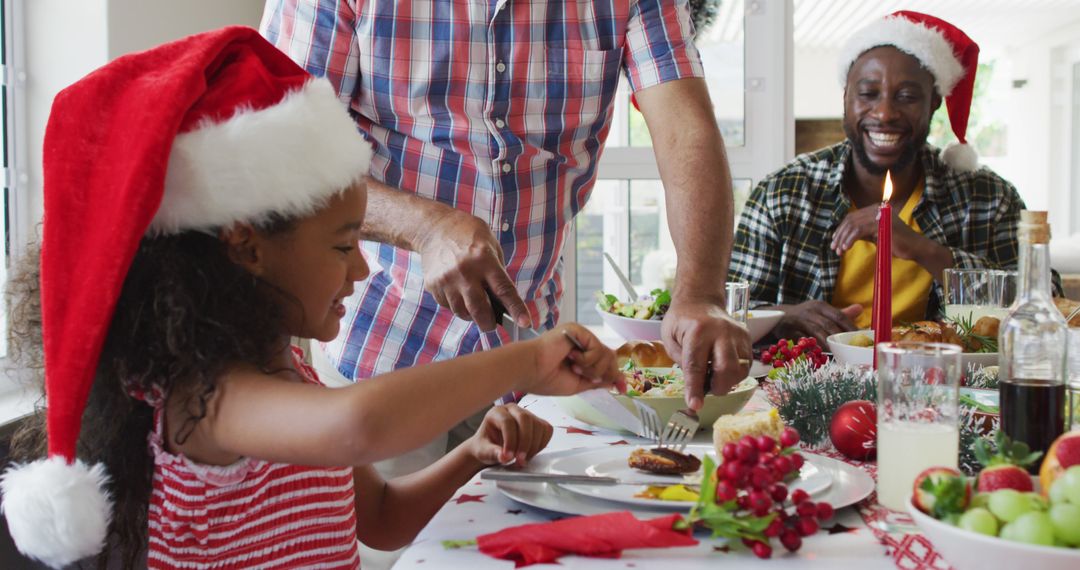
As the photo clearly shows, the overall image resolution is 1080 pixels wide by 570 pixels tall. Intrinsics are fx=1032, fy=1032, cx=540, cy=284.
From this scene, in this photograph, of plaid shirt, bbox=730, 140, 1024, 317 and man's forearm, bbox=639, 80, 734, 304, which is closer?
man's forearm, bbox=639, 80, 734, 304

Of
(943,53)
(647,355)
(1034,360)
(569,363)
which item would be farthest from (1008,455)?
(943,53)

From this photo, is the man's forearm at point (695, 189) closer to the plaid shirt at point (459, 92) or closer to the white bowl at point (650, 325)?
the plaid shirt at point (459, 92)

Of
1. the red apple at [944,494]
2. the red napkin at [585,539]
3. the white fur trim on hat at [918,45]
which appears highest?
the white fur trim on hat at [918,45]

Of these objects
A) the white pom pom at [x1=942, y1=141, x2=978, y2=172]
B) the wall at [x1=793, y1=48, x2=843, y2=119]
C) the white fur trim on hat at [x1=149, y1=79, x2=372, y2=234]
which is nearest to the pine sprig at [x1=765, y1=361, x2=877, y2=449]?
the white fur trim on hat at [x1=149, y1=79, x2=372, y2=234]

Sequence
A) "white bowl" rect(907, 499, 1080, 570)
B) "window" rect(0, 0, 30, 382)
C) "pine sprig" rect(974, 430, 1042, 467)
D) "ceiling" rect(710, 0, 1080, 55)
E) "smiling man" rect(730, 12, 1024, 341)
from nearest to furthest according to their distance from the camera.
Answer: "white bowl" rect(907, 499, 1080, 570)
"pine sprig" rect(974, 430, 1042, 467)
"window" rect(0, 0, 30, 382)
"smiling man" rect(730, 12, 1024, 341)
"ceiling" rect(710, 0, 1080, 55)

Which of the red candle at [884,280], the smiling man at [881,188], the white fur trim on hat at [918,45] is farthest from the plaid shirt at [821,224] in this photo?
the red candle at [884,280]

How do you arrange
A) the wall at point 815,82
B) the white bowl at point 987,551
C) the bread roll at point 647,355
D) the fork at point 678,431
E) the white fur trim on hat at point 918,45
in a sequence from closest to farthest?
the white bowl at point 987,551 < the fork at point 678,431 < the bread roll at point 647,355 < the white fur trim on hat at point 918,45 < the wall at point 815,82

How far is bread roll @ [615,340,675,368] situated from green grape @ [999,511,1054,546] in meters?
0.97

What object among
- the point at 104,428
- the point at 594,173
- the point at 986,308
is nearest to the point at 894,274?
the point at 986,308

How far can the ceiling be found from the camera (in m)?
7.84

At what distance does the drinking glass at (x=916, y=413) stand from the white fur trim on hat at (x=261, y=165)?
0.58 meters

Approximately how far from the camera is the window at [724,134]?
3496 mm

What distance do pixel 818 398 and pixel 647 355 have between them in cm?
48

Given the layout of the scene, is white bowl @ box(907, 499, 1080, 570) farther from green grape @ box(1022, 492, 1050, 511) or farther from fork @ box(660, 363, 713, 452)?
fork @ box(660, 363, 713, 452)
